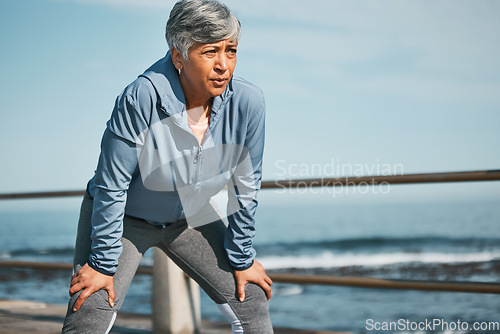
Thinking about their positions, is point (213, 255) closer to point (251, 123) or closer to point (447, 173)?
point (251, 123)

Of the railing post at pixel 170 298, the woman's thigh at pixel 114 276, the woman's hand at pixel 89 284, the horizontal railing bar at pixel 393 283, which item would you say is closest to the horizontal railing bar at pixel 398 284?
the horizontal railing bar at pixel 393 283

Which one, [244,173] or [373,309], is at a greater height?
[244,173]

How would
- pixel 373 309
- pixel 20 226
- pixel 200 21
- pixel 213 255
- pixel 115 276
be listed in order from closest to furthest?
1. pixel 200 21
2. pixel 115 276
3. pixel 213 255
4. pixel 373 309
5. pixel 20 226

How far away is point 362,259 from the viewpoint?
60.2 ft

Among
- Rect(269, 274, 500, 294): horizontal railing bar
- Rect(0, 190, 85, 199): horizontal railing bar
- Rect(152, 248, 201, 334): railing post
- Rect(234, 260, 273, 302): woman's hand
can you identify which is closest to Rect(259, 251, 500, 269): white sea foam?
Rect(0, 190, 85, 199): horizontal railing bar

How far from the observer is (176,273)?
9.11ft

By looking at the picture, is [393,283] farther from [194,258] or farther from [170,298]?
[170,298]

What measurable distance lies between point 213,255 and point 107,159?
460 mm

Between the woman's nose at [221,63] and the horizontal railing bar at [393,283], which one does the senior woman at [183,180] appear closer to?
the woman's nose at [221,63]

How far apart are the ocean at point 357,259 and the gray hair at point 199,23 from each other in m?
3.85

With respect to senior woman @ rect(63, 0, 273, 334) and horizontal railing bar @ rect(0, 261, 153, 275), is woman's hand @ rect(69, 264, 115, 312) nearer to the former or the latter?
senior woman @ rect(63, 0, 273, 334)

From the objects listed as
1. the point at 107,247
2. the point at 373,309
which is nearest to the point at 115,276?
the point at 107,247

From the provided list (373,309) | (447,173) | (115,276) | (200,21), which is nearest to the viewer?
(200,21)

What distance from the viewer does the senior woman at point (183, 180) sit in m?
1.39
